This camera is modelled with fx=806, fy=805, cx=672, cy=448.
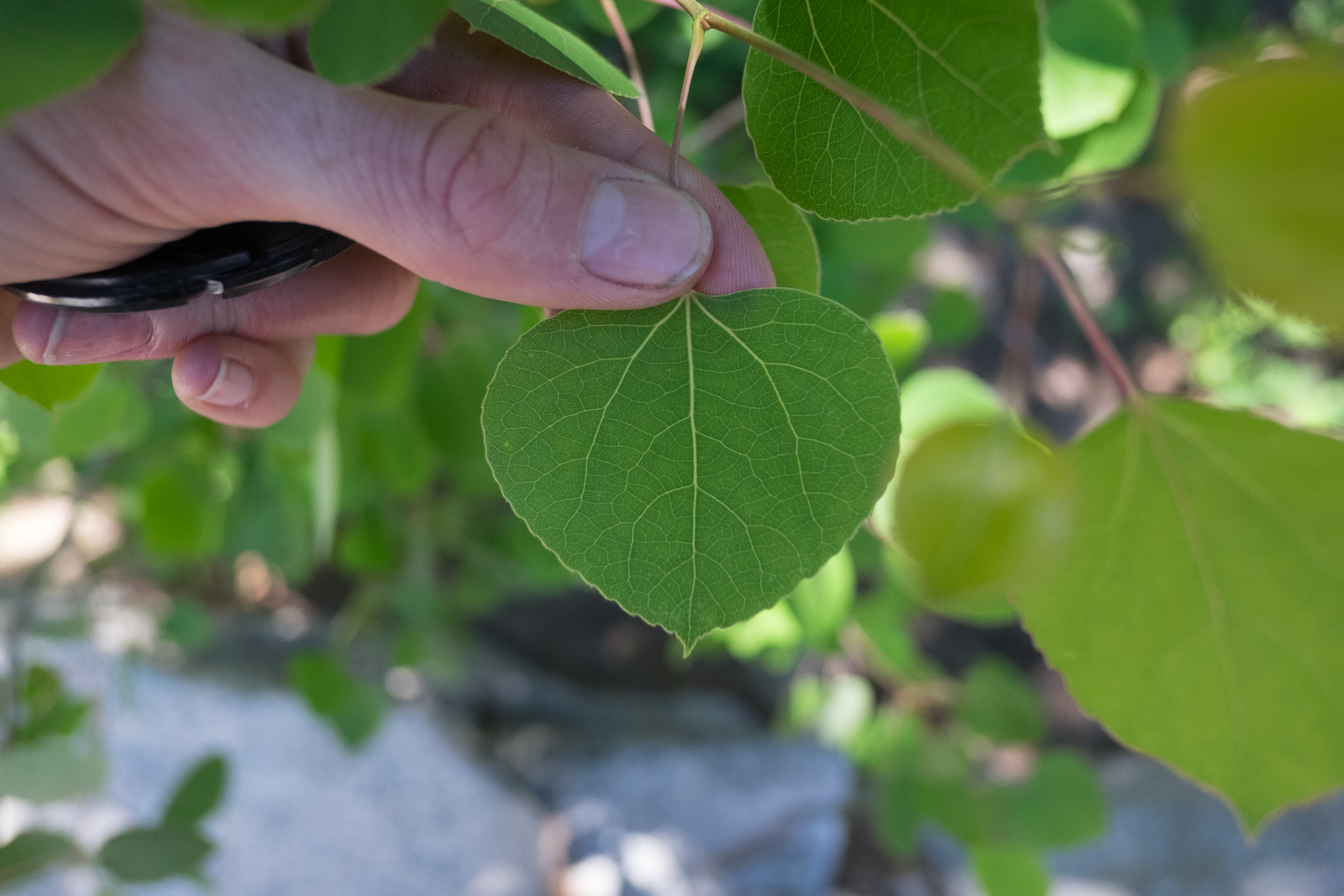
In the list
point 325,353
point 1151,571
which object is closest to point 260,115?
point 325,353

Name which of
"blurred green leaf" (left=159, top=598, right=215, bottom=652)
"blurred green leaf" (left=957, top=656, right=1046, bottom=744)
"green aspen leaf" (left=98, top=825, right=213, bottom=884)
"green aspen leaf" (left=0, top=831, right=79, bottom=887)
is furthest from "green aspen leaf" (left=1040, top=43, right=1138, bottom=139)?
"blurred green leaf" (left=159, top=598, right=215, bottom=652)

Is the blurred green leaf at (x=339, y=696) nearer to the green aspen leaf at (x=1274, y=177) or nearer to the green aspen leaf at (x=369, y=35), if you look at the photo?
the green aspen leaf at (x=369, y=35)

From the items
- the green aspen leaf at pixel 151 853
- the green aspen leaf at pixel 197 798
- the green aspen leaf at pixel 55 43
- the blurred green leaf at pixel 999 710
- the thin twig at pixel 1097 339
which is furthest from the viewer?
the blurred green leaf at pixel 999 710

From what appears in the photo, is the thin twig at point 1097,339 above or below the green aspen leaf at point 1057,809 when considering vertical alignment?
above

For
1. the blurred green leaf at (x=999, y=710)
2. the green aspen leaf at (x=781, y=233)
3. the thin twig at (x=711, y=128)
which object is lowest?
the blurred green leaf at (x=999, y=710)

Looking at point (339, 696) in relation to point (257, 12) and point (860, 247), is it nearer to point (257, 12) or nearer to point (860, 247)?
point (860, 247)

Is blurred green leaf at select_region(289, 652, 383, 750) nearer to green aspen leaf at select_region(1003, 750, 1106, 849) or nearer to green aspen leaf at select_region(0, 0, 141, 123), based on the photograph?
green aspen leaf at select_region(1003, 750, 1106, 849)

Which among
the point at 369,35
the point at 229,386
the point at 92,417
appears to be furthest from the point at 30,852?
the point at 369,35

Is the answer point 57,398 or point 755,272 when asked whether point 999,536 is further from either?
point 57,398

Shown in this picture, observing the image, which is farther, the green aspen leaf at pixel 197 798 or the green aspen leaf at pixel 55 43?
the green aspen leaf at pixel 197 798

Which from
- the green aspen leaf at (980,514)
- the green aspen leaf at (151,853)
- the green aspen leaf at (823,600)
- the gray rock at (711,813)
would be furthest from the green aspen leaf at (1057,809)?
the green aspen leaf at (980,514)
